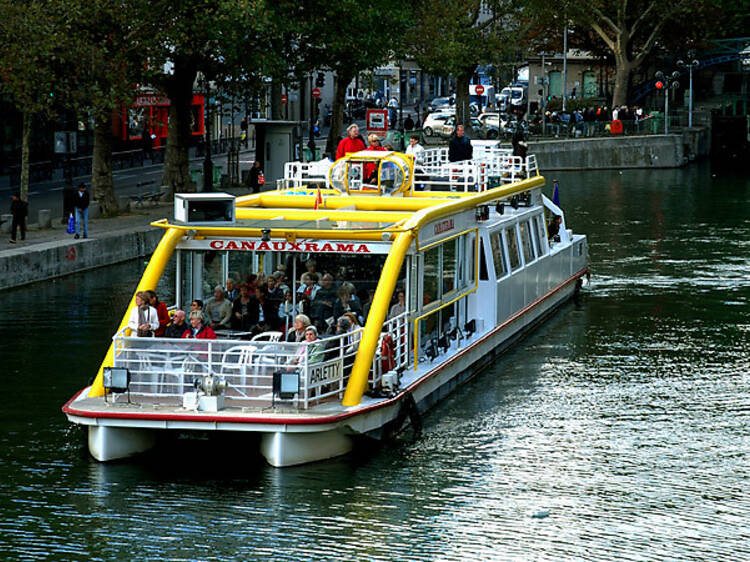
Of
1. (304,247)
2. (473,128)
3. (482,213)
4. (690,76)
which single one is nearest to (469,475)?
(304,247)

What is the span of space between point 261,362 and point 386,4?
120 ft

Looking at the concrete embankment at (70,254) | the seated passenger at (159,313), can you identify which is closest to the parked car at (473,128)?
the concrete embankment at (70,254)

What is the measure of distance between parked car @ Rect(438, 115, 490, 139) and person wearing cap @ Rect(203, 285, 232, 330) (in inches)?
2348

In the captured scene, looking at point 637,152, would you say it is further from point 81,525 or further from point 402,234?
point 81,525

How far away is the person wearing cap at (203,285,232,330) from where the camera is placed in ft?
67.9

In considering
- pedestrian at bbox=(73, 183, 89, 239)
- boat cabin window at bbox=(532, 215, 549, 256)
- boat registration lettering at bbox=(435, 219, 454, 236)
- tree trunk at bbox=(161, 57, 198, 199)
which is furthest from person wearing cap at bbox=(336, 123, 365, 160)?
tree trunk at bbox=(161, 57, 198, 199)

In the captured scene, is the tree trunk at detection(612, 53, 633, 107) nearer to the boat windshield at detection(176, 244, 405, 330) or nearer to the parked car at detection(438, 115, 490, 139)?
the parked car at detection(438, 115, 490, 139)

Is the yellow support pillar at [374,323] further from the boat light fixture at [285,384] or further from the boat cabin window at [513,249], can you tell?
the boat cabin window at [513,249]

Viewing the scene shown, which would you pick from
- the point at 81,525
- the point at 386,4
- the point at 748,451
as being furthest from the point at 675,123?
the point at 81,525

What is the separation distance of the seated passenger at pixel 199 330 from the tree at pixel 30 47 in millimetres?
20226

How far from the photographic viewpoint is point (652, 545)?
1548 centimetres

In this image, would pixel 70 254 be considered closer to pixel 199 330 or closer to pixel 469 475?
pixel 199 330

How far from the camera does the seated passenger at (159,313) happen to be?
19422 mm

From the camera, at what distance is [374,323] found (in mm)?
18656
